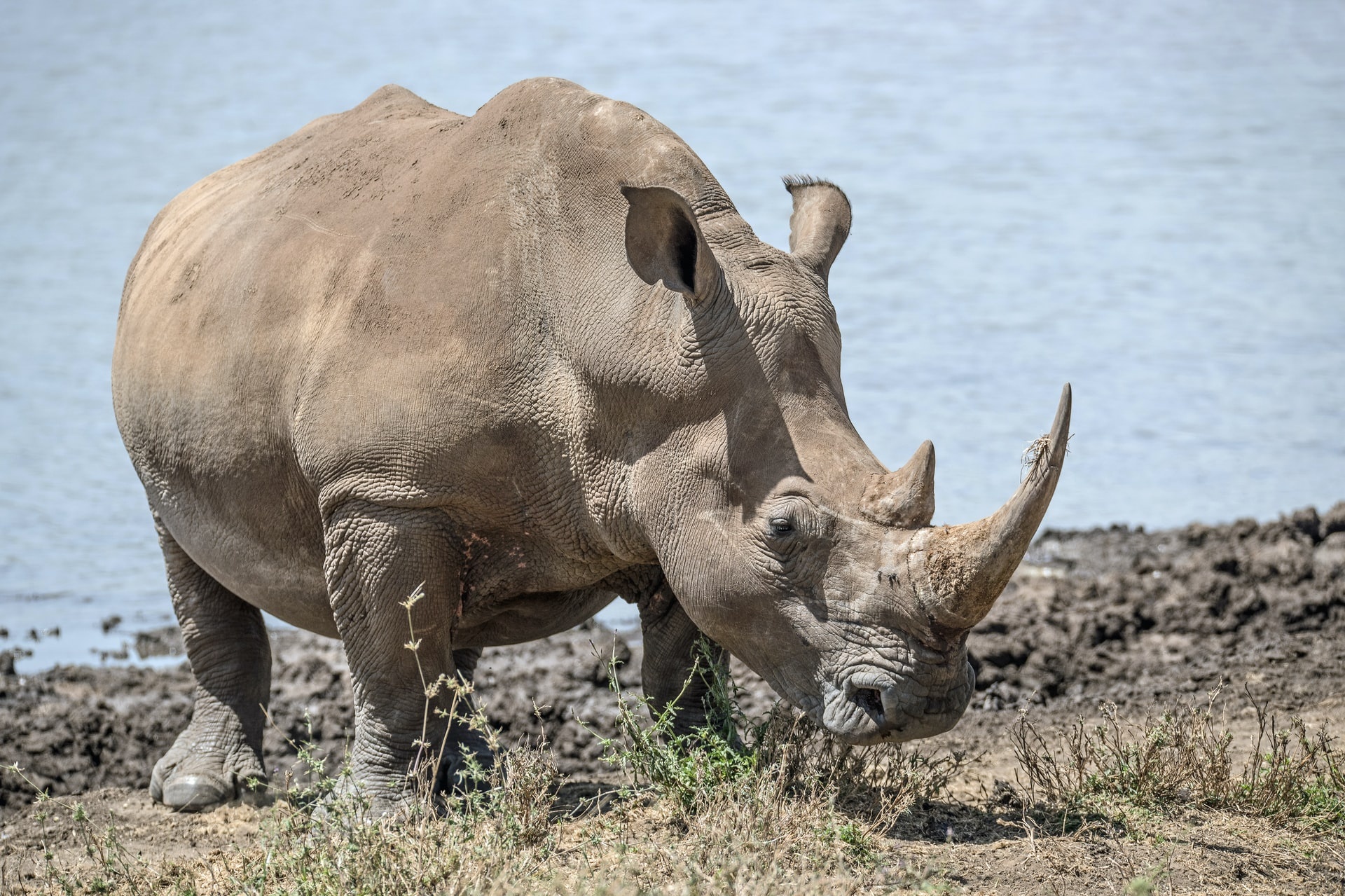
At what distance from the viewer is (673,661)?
6137 mm

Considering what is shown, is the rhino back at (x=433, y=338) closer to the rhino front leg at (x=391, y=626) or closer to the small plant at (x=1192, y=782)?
the rhino front leg at (x=391, y=626)

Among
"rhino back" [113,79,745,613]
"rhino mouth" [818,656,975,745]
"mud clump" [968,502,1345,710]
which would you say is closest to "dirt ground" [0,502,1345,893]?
"mud clump" [968,502,1345,710]

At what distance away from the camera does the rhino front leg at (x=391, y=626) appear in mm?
5656

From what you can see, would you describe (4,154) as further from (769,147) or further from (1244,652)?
(1244,652)

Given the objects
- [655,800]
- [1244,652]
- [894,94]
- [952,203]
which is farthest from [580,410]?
[894,94]

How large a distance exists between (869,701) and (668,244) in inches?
59.2

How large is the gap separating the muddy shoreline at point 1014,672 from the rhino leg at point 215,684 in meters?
0.47

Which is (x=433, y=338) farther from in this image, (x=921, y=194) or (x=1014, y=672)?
(x=921, y=194)

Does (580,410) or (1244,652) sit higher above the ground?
(580,410)

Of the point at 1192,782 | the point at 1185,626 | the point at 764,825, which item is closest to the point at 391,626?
the point at 764,825

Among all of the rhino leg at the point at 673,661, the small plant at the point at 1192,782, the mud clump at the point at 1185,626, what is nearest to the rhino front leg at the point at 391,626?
the rhino leg at the point at 673,661

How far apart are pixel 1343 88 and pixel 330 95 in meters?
17.7

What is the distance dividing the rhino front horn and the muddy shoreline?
273 cm

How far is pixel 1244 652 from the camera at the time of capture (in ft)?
27.9
